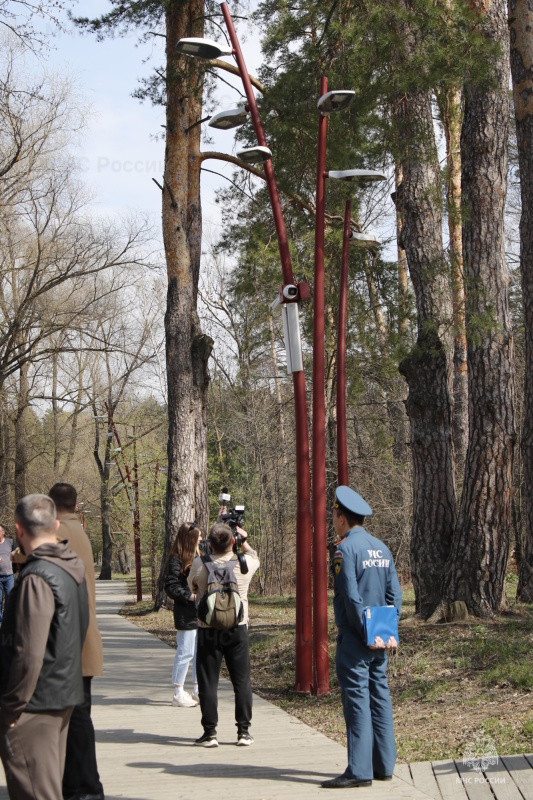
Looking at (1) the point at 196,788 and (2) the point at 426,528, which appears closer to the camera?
(1) the point at 196,788

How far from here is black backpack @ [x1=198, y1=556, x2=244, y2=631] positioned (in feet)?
23.1

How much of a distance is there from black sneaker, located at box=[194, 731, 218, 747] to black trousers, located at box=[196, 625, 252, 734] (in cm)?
4

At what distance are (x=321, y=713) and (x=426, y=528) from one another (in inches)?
178

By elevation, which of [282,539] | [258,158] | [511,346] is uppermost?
[258,158]

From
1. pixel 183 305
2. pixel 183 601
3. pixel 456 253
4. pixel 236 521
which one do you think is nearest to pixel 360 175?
pixel 456 253

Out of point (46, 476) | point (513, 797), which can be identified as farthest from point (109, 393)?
point (513, 797)

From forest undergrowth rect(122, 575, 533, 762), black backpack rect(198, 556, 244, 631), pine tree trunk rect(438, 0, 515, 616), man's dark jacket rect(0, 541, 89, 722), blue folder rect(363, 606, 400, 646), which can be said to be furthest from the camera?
pine tree trunk rect(438, 0, 515, 616)

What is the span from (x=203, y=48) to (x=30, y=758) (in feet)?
26.1

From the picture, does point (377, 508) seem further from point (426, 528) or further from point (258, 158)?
point (258, 158)

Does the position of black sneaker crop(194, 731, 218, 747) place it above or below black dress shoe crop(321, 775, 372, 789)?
below

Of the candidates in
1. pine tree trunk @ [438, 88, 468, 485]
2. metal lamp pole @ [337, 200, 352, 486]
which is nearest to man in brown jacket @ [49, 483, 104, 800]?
metal lamp pole @ [337, 200, 352, 486]

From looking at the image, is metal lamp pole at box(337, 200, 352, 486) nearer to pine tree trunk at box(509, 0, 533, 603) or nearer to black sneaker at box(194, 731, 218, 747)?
pine tree trunk at box(509, 0, 533, 603)

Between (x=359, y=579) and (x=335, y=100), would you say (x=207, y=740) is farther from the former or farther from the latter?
(x=335, y=100)

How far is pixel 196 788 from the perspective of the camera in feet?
19.6
